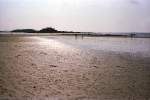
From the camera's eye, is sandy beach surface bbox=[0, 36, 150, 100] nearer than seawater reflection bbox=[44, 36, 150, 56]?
Yes

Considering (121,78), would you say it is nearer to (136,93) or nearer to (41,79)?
(136,93)

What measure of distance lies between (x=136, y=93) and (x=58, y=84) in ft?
5.39

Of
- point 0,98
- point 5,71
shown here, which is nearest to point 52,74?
point 5,71

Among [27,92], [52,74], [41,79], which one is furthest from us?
[52,74]

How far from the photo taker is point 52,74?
Result: 6688 mm

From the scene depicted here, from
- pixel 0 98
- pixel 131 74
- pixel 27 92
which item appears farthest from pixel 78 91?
pixel 131 74

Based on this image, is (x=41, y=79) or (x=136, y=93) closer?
(x=136, y=93)

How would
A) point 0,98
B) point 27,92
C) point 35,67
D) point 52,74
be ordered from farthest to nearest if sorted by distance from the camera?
point 35,67 → point 52,74 → point 27,92 → point 0,98

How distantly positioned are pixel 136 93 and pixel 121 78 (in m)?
1.24

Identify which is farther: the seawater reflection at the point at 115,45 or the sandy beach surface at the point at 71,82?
the seawater reflection at the point at 115,45

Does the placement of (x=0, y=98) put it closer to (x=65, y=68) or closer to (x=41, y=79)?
(x=41, y=79)

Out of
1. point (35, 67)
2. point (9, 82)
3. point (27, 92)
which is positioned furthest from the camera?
point (35, 67)

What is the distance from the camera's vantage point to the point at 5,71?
6742 mm

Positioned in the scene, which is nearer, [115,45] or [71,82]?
[71,82]
